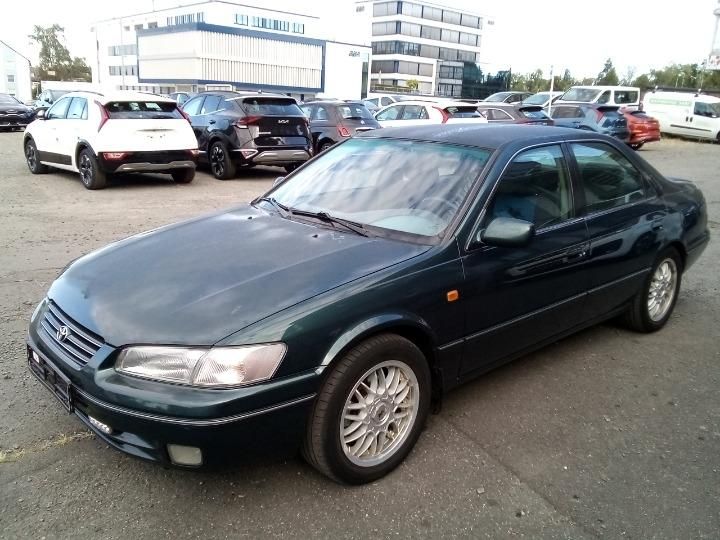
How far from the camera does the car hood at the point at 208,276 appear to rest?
2492mm

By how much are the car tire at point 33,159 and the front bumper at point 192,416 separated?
11.0 m

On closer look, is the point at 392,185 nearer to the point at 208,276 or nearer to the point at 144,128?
the point at 208,276

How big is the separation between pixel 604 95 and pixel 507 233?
2282 centimetres

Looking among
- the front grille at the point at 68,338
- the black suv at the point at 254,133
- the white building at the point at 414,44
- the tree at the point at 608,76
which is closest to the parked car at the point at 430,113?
the black suv at the point at 254,133

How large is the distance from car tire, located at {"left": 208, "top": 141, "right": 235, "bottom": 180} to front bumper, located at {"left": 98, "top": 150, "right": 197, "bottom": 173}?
42.4 inches

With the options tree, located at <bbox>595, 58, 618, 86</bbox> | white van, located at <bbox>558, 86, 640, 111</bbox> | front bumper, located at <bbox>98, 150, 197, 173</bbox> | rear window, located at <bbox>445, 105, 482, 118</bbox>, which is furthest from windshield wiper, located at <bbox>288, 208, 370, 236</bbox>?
tree, located at <bbox>595, 58, 618, 86</bbox>

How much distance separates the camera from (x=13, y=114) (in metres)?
24.6

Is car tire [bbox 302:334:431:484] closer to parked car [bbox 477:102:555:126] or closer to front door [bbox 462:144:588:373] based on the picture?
front door [bbox 462:144:588:373]

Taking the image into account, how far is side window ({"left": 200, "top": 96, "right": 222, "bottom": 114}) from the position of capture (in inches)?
504

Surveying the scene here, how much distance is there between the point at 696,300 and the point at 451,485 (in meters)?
3.88

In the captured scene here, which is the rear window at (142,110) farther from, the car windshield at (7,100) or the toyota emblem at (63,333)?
the car windshield at (7,100)

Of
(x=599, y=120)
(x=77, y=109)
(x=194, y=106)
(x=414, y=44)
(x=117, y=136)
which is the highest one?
(x=414, y=44)

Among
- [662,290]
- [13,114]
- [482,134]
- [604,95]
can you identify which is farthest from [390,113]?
[13,114]

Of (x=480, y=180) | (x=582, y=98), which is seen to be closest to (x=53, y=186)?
(x=480, y=180)
